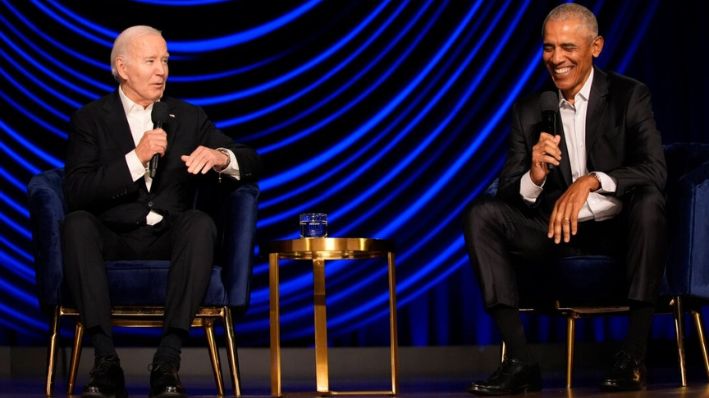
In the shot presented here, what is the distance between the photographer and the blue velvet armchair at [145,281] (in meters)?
3.34

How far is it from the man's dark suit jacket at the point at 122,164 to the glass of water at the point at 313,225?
0.26 m

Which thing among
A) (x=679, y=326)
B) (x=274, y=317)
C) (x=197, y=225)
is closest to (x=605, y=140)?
(x=679, y=326)

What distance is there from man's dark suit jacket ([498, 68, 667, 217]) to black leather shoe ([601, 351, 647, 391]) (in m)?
0.49

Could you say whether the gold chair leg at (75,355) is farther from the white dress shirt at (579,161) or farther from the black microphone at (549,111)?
the black microphone at (549,111)

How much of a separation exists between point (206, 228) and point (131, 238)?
34 centimetres

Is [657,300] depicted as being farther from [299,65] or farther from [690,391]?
[299,65]

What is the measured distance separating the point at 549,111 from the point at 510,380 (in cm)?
76

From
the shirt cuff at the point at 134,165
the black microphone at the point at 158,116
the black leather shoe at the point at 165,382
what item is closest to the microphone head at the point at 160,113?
the black microphone at the point at 158,116

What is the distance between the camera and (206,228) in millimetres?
3252

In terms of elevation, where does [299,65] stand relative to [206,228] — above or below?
above

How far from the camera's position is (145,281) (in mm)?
3340

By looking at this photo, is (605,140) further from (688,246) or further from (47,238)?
(47,238)

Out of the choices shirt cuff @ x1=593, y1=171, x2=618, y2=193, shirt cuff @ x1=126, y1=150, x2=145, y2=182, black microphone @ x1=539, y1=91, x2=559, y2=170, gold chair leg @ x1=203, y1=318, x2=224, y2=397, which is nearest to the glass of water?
gold chair leg @ x1=203, y1=318, x2=224, y2=397

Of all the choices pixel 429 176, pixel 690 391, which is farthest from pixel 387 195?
pixel 690 391
